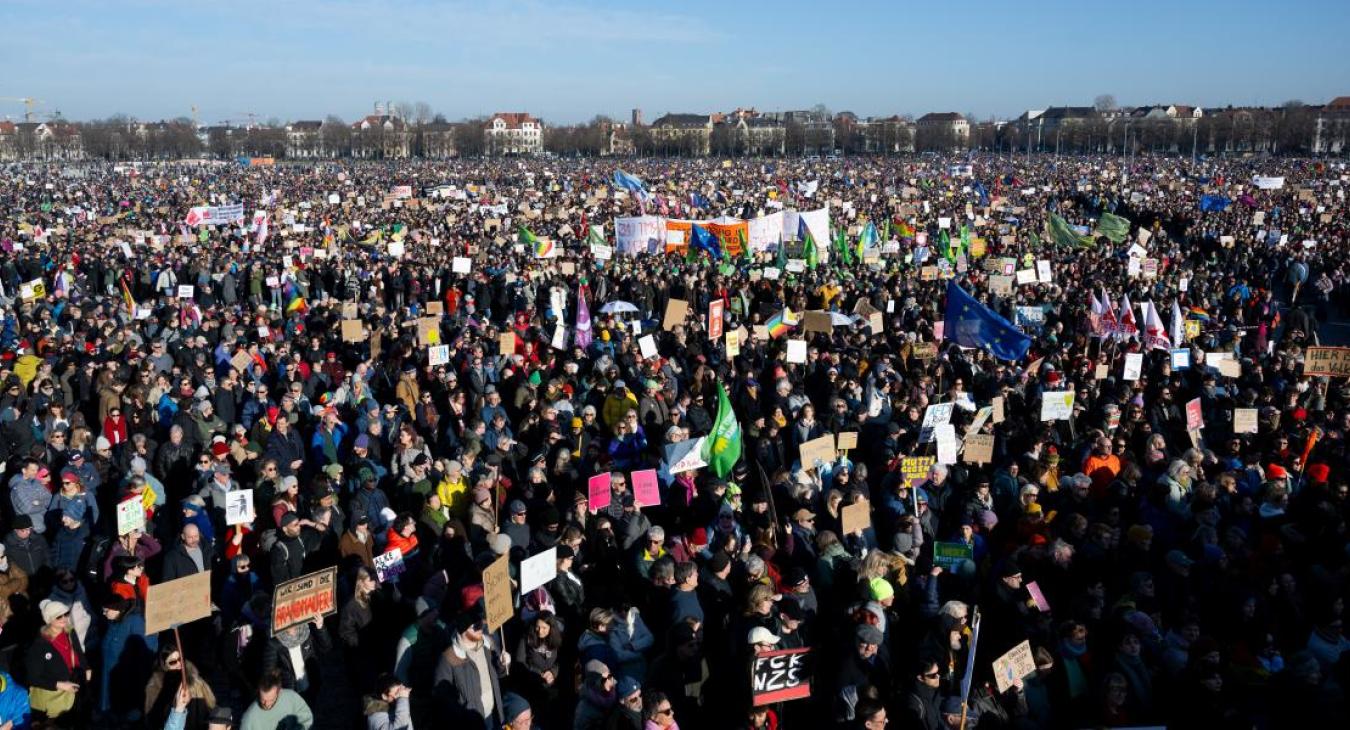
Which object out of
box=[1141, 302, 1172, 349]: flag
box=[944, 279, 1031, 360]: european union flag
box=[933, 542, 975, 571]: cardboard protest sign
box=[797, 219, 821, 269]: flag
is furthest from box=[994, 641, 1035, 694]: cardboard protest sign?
→ box=[797, 219, 821, 269]: flag

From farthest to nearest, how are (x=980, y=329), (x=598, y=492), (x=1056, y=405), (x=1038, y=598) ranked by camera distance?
(x=980, y=329) < (x=1056, y=405) < (x=598, y=492) < (x=1038, y=598)

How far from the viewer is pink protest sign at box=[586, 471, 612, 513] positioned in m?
7.29

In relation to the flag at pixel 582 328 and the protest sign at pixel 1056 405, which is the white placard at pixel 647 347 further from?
the protest sign at pixel 1056 405

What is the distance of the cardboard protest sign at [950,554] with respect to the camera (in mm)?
6539

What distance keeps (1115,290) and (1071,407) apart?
31.1ft

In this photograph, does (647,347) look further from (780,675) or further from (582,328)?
(780,675)

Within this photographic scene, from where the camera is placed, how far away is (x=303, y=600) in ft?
17.6

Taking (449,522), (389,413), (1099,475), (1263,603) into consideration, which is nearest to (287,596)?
(449,522)

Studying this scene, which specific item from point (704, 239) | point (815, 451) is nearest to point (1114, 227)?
point (704, 239)

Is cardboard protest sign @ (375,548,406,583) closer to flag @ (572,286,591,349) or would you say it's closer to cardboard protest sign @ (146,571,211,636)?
cardboard protest sign @ (146,571,211,636)

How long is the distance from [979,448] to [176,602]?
6.25 m

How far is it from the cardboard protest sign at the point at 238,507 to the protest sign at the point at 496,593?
2.47 metres

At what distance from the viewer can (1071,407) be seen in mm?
10219

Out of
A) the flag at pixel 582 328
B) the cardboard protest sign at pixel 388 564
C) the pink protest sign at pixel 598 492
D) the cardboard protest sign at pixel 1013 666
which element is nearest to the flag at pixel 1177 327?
the flag at pixel 582 328
